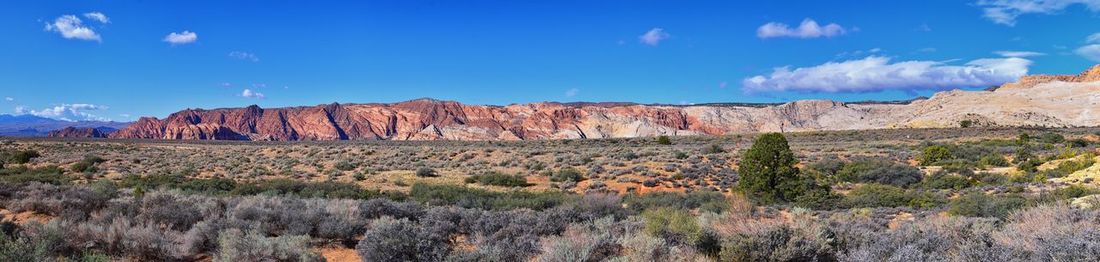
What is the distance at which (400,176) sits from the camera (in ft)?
87.6

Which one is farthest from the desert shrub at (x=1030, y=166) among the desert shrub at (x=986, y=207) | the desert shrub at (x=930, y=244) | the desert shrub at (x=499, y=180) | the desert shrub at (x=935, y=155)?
the desert shrub at (x=499, y=180)

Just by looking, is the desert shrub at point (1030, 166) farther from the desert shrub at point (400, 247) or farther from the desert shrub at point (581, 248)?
the desert shrub at point (400, 247)

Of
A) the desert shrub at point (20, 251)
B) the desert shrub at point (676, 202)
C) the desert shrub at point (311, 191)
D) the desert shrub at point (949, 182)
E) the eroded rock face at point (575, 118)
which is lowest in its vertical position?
the desert shrub at point (949, 182)

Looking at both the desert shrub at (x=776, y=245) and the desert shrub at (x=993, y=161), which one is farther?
the desert shrub at (x=993, y=161)

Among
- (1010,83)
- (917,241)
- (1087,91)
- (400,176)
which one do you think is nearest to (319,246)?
(917,241)

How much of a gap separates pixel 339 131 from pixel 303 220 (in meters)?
135

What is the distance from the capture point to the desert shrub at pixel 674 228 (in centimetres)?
673

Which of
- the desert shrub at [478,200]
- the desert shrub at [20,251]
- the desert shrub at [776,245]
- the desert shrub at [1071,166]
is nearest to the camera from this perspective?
the desert shrub at [20,251]

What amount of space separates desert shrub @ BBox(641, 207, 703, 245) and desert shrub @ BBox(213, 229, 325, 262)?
164 inches

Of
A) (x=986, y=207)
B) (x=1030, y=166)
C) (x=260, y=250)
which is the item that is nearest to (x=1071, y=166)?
(x=1030, y=166)

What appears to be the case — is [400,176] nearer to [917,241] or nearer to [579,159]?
[579,159]

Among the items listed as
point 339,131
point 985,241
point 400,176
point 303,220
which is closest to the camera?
point 985,241

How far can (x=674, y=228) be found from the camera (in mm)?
7246

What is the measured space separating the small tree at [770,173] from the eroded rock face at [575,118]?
78.0 metres
